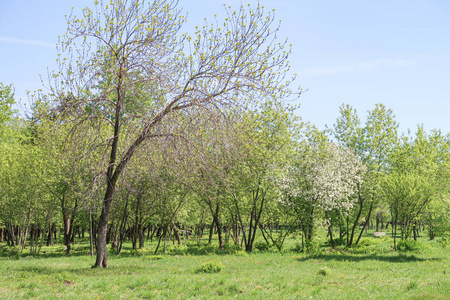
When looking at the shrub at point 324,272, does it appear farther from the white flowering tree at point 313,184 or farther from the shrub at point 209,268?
the white flowering tree at point 313,184

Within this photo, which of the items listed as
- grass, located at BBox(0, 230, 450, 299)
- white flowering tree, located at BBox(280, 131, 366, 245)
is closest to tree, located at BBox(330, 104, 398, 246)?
white flowering tree, located at BBox(280, 131, 366, 245)

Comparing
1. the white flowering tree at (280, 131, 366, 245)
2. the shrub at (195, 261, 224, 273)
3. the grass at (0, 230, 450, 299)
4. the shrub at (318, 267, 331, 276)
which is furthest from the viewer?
the white flowering tree at (280, 131, 366, 245)

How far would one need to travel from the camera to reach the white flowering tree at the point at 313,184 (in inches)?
1056

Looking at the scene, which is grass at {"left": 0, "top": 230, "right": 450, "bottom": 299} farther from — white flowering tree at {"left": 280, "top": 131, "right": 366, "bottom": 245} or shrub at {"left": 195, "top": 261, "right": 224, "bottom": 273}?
white flowering tree at {"left": 280, "top": 131, "right": 366, "bottom": 245}

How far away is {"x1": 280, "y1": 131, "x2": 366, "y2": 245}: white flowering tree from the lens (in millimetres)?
26812

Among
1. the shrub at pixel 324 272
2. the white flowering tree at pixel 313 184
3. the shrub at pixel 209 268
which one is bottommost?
the shrub at pixel 209 268

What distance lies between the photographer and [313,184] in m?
26.9

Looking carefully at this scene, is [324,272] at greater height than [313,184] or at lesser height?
lesser

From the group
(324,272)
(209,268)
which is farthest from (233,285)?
(324,272)

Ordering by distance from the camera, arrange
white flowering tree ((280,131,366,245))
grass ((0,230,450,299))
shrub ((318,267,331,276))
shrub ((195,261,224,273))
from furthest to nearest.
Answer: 1. white flowering tree ((280,131,366,245))
2. shrub ((195,261,224,273))
3. shrub ((318,267,331,276))
4. grass ((0,230,450,299))

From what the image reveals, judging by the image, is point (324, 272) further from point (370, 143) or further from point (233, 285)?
point (370, 143)

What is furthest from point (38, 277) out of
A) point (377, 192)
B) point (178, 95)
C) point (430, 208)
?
point (430, 208)

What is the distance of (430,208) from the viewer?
102ft

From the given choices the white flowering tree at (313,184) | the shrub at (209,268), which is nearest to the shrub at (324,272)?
→ the shrub at (209,268)
